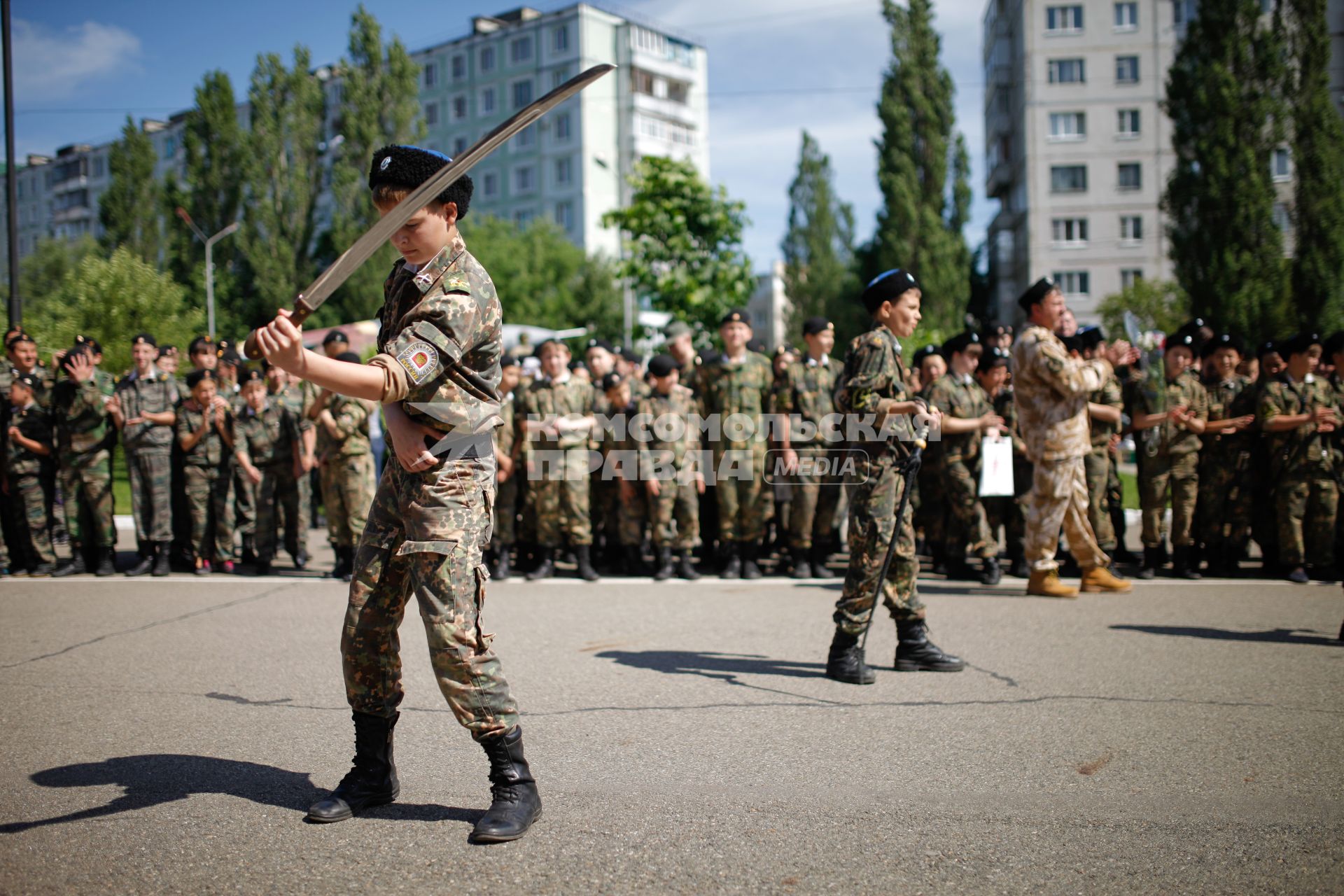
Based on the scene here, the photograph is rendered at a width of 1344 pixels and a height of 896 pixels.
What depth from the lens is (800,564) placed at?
1016 cm

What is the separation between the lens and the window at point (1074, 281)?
2236 inches

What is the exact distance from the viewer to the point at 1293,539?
9320mm

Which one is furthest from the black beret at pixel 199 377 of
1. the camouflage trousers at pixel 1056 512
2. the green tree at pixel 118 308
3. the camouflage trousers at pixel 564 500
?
the green tree at pixel 118 308

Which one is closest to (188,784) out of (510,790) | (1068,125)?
(510,790)

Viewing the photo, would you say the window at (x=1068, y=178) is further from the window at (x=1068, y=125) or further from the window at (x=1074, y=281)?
the window at (x=1074, y=281)

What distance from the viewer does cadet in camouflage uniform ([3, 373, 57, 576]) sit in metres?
10.1

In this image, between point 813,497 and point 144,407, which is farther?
point 144,407

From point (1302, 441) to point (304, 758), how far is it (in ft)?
28.9

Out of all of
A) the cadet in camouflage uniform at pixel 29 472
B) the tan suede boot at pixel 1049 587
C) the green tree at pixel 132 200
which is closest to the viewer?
the tan suede boot at pixel 1049 587

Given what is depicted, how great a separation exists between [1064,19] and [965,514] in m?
56.1

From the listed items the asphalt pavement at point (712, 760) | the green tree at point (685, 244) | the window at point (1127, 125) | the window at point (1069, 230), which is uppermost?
the window at point (1127, 125)

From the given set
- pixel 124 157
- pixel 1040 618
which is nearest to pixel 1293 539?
pixel 1040 618

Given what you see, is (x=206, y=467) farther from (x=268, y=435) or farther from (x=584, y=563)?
(x=584, y=563)

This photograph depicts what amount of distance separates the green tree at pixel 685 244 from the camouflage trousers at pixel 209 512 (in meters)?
8.45
